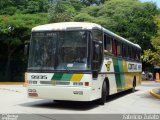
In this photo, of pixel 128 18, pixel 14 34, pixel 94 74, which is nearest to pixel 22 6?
pixel 14 34

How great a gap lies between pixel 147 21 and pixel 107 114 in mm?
35392

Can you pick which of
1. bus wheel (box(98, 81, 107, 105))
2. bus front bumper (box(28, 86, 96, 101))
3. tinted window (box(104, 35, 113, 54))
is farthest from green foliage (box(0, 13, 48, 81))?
bus front bumper (box(28, 86, 96, 101))

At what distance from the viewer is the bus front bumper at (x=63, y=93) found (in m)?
14.6

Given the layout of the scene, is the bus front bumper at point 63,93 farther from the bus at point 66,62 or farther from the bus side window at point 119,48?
the bus side window at point 119,48

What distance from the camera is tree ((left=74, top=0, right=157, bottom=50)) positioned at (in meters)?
47.2

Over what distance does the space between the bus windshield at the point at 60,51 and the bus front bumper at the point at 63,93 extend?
76 centimetres

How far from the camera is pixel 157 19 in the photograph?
794 inches

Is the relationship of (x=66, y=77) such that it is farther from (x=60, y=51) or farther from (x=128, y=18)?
(x=128, y=18)

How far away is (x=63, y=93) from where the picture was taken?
1472 cm

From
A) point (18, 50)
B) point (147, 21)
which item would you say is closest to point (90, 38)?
point (18, 50)

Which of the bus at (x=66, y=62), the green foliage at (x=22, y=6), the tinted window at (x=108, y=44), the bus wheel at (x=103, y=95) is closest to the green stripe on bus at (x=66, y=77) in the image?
the bus at (x=66, y=62)

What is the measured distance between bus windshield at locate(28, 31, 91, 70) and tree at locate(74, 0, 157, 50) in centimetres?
3068

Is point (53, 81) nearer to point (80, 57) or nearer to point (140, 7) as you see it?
point (80, 57)

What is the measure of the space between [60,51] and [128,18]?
35.5m
